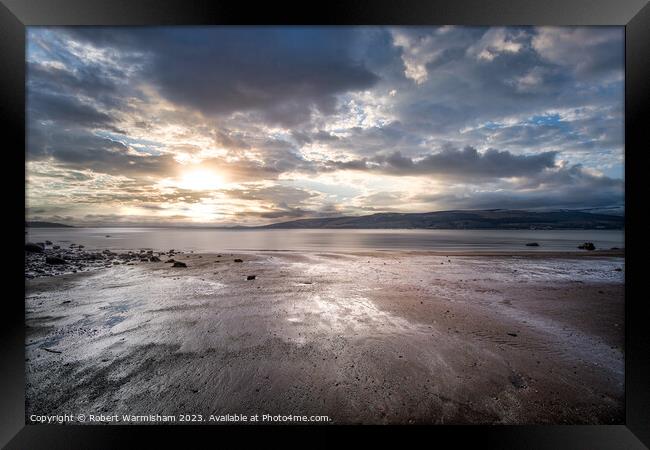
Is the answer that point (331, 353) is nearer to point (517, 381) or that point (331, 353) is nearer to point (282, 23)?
point (517, 381)

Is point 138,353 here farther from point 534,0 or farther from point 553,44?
point 553,44

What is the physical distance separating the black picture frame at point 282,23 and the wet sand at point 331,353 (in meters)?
0.24

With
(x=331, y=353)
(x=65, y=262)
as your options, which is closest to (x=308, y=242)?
(x=65, y=262)

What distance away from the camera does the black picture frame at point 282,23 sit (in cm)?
248

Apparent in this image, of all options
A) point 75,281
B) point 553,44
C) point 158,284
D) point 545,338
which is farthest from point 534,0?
point 75,281

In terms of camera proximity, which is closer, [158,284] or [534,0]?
[534,0]

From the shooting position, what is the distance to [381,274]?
6.50 m

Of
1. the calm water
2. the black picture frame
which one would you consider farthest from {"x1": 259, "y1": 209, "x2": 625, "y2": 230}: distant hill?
the black picture frame

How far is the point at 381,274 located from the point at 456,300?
7.52 ft

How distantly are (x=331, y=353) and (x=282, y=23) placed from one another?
4520 millimetres

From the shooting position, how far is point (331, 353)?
2768mm

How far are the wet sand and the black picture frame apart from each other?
24 centimetres

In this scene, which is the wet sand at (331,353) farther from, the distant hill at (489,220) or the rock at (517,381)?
the distant hill at (489,220)

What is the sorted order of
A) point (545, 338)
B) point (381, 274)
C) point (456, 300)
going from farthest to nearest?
point (381, 274)
point (456, 300)
point (545, 338)
